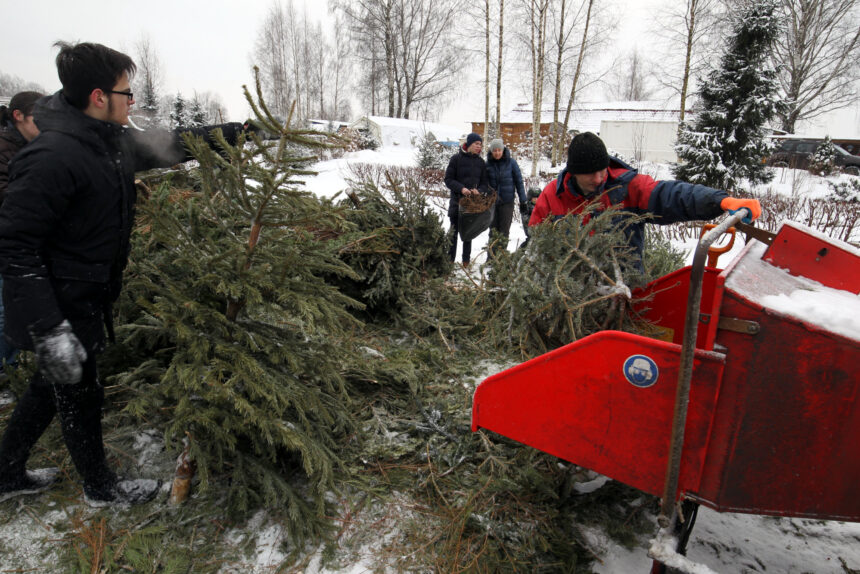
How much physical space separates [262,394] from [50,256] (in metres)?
0.97

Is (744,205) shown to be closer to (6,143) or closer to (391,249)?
(391,249)

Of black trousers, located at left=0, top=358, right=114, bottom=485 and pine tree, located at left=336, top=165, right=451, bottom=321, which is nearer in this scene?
black trousers, located at left=0, top=358, right=114, bottom=485

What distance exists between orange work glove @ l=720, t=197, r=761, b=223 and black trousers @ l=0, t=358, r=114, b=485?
2.82 metres

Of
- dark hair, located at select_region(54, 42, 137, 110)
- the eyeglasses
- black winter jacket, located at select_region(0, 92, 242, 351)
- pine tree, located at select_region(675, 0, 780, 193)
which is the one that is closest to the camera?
black winter jacket, located at select_region(0, 92, 242, 351)

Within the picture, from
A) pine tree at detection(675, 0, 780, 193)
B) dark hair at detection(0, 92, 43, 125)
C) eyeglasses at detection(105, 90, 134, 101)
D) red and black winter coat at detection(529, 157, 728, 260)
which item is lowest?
red and black winter coat at detection(529, 157, 728, 260)

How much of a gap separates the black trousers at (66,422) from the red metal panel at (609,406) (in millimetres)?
1766

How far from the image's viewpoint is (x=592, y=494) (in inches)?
91.6

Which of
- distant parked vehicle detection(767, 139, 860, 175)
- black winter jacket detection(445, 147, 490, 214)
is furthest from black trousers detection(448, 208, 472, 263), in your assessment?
distant parked vehicle detection(767, 139, 860, 175)

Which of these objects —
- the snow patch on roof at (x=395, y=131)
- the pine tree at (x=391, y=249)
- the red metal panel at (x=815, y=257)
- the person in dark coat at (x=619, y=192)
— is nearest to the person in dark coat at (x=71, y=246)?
→ the person in dark coat at (x=619, y=192)

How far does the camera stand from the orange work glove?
5.93ft

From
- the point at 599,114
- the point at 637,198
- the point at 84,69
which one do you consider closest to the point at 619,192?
the point at 637,198

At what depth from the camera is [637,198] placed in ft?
9.23

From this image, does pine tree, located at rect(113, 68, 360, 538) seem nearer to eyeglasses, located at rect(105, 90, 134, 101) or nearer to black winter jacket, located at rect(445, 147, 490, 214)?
eyeglasses, located at rect(105, 90, 134, 101)

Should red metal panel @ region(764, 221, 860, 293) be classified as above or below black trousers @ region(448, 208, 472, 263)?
above
